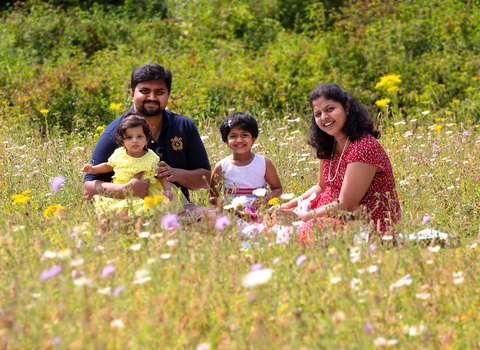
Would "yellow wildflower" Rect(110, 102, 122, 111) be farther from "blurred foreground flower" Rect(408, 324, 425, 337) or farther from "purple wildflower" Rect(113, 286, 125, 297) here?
"blurred foreground flower" Rect(408, 324, 425, 337)

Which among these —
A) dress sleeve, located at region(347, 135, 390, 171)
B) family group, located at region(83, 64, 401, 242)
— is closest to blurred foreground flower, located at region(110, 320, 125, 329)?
family group, located at region(83, 64, 401, 242)

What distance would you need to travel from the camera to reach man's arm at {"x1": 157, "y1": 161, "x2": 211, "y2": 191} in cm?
355

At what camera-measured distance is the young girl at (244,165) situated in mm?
3971

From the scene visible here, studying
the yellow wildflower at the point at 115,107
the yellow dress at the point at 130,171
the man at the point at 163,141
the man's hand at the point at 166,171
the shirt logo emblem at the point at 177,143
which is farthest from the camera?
the yellow wildflower at the point at 115,107

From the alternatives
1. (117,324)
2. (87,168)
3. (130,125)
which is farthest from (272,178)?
(117,324)

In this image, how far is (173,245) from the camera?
2.22m

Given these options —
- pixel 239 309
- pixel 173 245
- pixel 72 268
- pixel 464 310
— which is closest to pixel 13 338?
pixel 72 268

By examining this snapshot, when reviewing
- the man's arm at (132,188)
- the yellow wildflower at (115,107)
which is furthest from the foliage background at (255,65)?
the man's arm at (132,188)

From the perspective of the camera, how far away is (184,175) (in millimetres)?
3750

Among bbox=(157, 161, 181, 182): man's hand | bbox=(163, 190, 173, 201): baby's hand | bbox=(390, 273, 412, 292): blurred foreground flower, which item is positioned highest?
bbox=(157, 161, 181, 182): man's hand

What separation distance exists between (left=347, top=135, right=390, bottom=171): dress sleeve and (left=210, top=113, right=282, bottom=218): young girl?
0.85 metres

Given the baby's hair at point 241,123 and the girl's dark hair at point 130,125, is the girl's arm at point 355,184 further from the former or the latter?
the girl's dark hair at point 130,125

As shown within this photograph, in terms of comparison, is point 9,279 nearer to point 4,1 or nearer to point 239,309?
point 239,309

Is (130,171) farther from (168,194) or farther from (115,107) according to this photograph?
(115,107)
